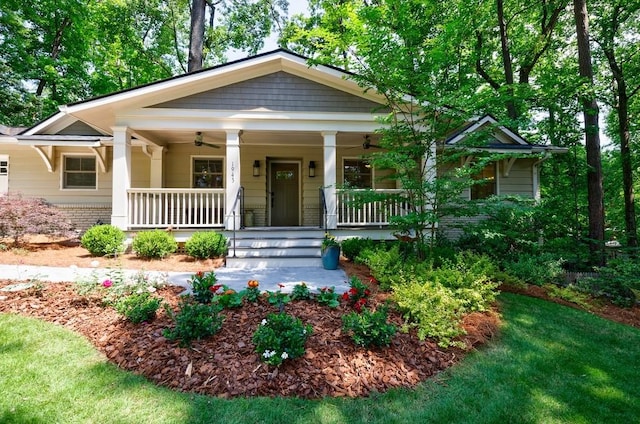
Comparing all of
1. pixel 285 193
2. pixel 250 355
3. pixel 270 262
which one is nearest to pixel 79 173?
pixel 285 193

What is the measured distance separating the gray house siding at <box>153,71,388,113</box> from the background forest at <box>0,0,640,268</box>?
0.81 metres

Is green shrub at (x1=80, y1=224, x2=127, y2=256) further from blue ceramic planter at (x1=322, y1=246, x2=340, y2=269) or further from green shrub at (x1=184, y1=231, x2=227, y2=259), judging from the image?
blue ceramic planter at (x1=322, y1=246, x2=340, y2=269)

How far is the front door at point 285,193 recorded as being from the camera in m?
10.7

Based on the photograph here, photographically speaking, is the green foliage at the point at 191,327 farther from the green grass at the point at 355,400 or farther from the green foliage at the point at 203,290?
the green foliage at the point at 203,290

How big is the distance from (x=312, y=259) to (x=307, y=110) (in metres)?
3.73

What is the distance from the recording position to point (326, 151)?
8.11m

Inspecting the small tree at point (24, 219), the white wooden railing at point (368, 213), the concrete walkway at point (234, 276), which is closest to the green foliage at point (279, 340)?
the concrete walkway at point (234, 276)

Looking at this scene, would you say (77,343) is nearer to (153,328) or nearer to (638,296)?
(153,328)

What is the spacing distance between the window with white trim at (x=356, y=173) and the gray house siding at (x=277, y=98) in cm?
279

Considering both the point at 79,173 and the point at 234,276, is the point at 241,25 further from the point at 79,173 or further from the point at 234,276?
the point at 234,276

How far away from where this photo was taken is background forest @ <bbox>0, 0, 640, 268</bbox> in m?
5.68

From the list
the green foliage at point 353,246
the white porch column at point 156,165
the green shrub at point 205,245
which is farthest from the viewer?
the white porch column at point 156,165

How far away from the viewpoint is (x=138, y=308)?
11.1 feet

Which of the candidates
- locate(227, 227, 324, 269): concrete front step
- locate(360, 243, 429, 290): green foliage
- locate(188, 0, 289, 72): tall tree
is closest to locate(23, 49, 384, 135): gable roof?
locate(227, 227, 324, 269): concrete front step
